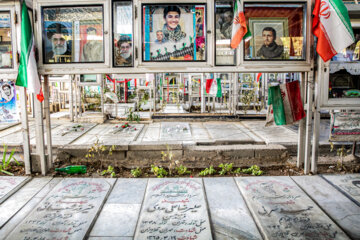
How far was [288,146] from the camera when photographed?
590 centimetres

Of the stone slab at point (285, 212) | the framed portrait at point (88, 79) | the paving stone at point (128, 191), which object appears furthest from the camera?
the framed portrait at point (88, 79)

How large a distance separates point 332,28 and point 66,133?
22.6 feet

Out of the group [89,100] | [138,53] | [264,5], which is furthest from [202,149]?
[89,100]

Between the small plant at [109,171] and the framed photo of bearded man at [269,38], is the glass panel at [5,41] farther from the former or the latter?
the framed photo of bearded man at [269,38]

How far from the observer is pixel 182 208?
11.2ft

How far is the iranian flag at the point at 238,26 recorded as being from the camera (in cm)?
424

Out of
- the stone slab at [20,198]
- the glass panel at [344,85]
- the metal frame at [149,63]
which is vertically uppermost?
the metal frame at [149,63]

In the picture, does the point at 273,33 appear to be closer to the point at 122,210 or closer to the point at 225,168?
the point at 225,168

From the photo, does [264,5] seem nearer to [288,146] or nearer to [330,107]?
[330,107]

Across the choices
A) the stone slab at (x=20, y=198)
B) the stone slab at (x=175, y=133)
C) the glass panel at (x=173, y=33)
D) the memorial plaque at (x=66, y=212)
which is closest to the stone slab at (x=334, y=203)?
the glass panel at (x=173, y=33)

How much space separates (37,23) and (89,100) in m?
7.82

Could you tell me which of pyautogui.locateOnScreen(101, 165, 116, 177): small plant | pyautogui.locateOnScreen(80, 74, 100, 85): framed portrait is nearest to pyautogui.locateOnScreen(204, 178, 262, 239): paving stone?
pyautogui.locateOnScreen(101, 165, 116, 177): small plant

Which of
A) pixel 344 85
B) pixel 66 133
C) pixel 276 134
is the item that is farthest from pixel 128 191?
pixel 276 134

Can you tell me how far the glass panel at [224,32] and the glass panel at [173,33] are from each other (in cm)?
25
